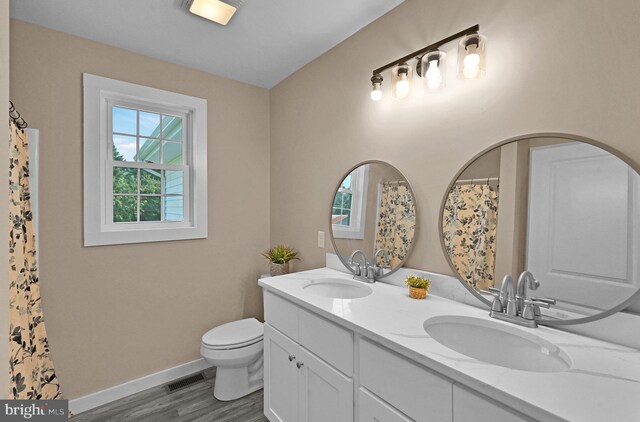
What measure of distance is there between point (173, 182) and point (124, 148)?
16.2 inches

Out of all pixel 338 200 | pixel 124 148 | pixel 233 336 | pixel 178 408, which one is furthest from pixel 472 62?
pixel 178 408

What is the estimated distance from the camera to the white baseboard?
1.96 m

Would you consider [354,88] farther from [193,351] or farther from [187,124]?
[193,351]

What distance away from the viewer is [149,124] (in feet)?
7.70

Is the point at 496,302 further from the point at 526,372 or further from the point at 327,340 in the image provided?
the point at 327,340

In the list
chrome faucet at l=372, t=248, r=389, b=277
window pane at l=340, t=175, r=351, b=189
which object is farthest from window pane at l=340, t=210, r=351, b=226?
chrome faucet at l=372, t=248, r=389, b=277

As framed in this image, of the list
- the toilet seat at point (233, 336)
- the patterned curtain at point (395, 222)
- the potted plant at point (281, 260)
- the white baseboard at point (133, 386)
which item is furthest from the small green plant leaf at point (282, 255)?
the white baseboard at point (133, 386)

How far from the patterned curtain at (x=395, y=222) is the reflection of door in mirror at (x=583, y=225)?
0.57 m

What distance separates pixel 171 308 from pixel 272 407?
1.14 metres

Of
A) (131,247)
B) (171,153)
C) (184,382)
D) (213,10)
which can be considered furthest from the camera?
(171,153)

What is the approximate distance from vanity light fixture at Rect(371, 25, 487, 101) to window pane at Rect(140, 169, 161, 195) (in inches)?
70.6

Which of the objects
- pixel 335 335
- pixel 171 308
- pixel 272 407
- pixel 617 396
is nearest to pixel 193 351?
pixel 171 308

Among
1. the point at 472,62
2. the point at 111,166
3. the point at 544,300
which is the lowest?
the point at 544,300

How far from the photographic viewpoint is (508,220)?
1228 mm
